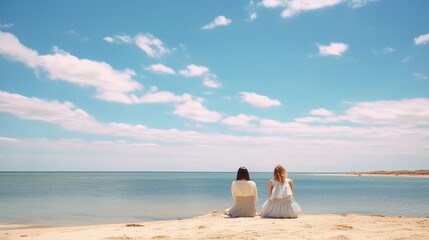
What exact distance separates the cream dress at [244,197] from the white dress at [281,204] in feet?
1.76

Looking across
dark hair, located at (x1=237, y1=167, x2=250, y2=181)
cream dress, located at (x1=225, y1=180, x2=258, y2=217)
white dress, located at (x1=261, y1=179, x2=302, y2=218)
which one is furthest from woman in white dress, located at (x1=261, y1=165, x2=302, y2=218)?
dark hair, located at (x1=237, y1=167, x2=250, y2=181)

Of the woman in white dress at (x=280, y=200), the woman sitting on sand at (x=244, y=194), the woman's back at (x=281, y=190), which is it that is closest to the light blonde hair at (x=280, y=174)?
the woman in white dress at (x=280, y=200)

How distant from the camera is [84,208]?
24766 millimetres

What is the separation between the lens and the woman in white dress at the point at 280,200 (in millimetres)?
11578

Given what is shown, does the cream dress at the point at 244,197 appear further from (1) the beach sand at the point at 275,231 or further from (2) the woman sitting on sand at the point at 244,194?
(1) the beach sand at the point at 275,231

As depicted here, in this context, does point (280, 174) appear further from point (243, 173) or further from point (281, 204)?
point (243, 173)

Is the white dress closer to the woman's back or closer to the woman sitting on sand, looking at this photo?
the woman's back

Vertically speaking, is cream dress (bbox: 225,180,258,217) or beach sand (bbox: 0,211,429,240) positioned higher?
cream dress (bbox: 225,180,258,217)

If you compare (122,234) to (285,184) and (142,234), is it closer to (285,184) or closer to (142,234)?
(142,234)

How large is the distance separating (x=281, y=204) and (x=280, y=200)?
0.42 ft

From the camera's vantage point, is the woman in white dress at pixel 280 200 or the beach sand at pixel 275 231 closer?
the beach sand at pixel 275 231

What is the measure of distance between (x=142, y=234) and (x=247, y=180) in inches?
167

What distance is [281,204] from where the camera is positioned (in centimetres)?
1170

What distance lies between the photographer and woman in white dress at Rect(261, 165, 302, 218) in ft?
38.0
